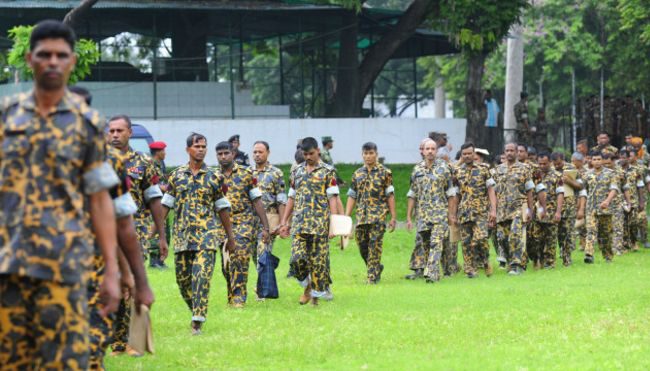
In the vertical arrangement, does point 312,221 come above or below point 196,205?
below

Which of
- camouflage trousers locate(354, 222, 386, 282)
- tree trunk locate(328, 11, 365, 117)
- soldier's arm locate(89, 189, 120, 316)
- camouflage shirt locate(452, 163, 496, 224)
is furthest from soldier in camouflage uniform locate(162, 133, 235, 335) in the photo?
tree trunk locate(328, 11, 365, 117)

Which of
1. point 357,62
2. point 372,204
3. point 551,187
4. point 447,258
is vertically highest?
point 357,62

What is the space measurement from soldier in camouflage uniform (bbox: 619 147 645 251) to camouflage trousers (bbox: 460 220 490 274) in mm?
6184

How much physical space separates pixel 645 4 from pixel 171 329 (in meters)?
28.5

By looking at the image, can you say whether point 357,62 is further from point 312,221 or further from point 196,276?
point 196,276

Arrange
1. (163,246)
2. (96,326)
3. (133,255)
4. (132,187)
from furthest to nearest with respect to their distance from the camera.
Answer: (132,187), (163,246), (96,326), (133,255)

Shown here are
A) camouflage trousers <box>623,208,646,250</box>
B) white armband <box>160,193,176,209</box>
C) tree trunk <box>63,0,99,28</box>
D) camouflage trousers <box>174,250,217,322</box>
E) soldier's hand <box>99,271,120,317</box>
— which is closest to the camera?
soldier's hand <box>99,271,120,317</box>

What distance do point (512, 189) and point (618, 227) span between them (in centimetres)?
437

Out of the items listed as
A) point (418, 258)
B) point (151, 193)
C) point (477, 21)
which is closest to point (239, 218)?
point (418, 258)

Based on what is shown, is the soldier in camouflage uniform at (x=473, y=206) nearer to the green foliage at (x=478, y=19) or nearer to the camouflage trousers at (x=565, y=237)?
the camouflage trousers at (x=565, y=237)

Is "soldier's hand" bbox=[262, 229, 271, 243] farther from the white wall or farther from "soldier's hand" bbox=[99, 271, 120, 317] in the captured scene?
the white wall

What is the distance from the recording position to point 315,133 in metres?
41.1

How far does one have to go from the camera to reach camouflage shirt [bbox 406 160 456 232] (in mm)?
21172

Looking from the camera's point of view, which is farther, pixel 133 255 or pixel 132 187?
pixel 132 187
